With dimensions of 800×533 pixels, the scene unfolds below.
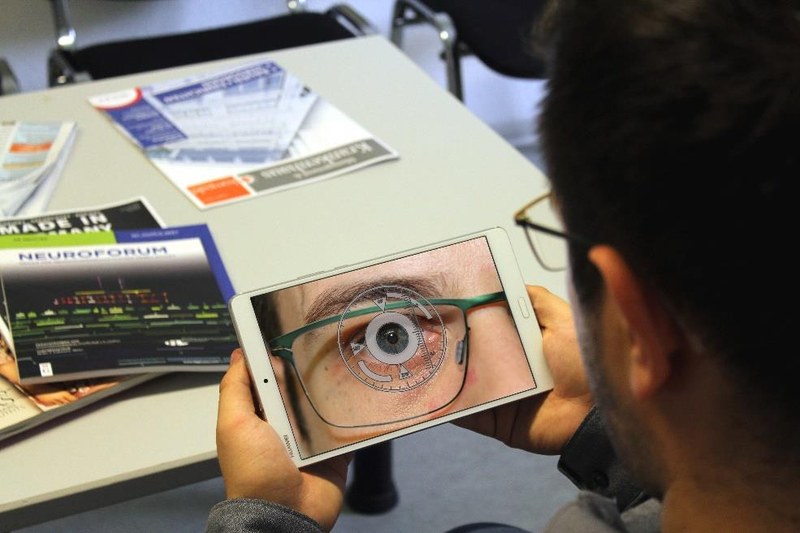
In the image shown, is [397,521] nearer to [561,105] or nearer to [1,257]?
[1,257]

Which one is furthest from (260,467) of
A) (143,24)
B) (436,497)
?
(143,24)

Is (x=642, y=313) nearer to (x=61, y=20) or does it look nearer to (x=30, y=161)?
(x=30, y=161)

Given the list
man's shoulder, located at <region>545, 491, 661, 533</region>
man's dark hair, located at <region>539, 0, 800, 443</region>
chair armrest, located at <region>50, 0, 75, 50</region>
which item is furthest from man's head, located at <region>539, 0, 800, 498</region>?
A: chair armrest, located at <region>50, 0, 75, 50</region>

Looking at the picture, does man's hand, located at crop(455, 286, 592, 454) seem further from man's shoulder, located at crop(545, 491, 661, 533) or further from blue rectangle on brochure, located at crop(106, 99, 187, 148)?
blue rectangle on brochure, located at crop(106, 99, 187, 148)

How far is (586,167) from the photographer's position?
0.49 m

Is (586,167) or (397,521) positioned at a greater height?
(586,167)

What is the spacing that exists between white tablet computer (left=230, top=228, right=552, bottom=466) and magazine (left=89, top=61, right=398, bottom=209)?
359mm

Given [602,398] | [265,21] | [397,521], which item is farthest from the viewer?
[265,21]

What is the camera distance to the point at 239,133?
4.19ft

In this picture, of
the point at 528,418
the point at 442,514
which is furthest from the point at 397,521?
the point at 528,418

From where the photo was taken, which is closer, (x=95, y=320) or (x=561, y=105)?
(x=561, y=105)

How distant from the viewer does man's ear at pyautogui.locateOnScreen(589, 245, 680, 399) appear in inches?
19.0

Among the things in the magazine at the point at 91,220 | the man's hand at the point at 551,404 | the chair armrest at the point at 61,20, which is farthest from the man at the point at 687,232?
the chair armrest at the point at 61,20

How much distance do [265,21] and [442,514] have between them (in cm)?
110
